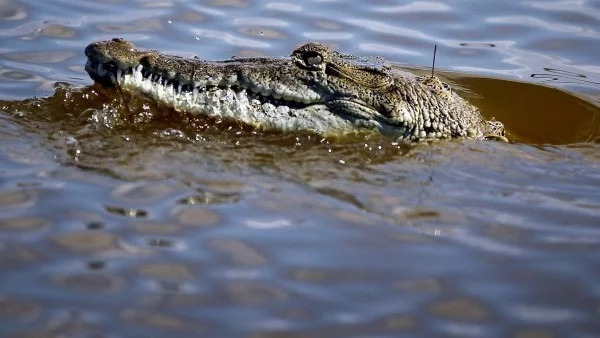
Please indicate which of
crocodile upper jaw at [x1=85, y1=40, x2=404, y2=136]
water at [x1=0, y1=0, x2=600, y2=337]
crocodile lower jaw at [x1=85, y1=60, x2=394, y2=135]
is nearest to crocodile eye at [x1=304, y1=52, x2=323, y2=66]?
crocodile upper jaw at [x1=85, y1=40, x2=404, y2=136]

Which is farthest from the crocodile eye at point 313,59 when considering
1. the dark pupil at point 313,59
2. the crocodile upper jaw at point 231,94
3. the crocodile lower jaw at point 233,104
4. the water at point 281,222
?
the water at point 281,222

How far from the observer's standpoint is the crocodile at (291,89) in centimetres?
634

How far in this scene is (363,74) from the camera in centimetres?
678

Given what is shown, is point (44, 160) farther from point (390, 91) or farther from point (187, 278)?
point (390, 91)

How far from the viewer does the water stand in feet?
13.8

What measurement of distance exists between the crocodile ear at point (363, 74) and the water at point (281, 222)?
44 centimetres

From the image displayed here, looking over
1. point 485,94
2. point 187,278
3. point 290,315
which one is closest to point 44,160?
point 187,278

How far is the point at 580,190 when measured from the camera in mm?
6051

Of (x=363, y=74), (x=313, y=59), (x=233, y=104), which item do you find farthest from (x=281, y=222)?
(x=363, y=74)

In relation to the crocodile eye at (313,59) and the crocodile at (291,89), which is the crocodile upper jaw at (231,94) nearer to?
the crocodile at (291,89)

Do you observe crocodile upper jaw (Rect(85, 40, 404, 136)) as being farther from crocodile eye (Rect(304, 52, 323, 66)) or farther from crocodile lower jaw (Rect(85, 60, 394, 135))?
crocodile eye (Rect(304, 52, 323, 66))

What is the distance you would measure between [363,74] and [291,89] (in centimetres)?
60

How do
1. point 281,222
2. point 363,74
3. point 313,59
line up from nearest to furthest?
point 281,222
point 313,59
point 363,74

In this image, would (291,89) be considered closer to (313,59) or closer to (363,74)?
(313,59)
